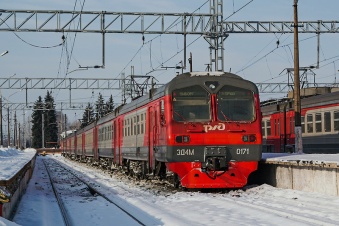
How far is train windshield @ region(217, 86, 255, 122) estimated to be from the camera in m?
16.4

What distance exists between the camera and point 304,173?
1474cm

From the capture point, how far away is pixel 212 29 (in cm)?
2655

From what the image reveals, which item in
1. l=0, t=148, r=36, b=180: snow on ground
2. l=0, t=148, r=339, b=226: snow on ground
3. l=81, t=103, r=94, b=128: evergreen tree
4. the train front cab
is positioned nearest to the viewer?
l=0, t=148, r=339, b=226: snow on ground

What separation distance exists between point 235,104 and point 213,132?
1055 mm

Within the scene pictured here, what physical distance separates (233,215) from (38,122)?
114387 mm

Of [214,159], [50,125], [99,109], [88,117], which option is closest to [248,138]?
[214,159]

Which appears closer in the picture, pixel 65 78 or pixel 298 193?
pixel 298 193

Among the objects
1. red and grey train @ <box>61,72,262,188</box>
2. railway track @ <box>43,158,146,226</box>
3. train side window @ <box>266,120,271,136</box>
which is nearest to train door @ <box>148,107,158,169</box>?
red and grey train @ <box>61,72,262,188</box>

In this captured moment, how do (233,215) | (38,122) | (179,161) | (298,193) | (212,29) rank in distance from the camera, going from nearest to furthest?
(233,215) < (298,193) < (179,161) < (212,29) < (38,122)

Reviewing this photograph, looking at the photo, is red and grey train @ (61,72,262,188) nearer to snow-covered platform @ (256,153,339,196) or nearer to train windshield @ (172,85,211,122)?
train windshield @ (172,85,211,122)

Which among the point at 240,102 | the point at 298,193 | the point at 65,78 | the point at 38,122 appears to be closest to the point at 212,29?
the point at 240,102

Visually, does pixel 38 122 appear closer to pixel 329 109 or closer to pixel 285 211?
pixel 329 109

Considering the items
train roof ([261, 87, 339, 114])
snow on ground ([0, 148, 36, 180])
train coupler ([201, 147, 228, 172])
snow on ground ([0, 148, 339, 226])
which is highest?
train roof ([261, 87, 339, 114])

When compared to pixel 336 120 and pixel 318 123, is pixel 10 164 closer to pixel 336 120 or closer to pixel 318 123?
pixel 318 123
